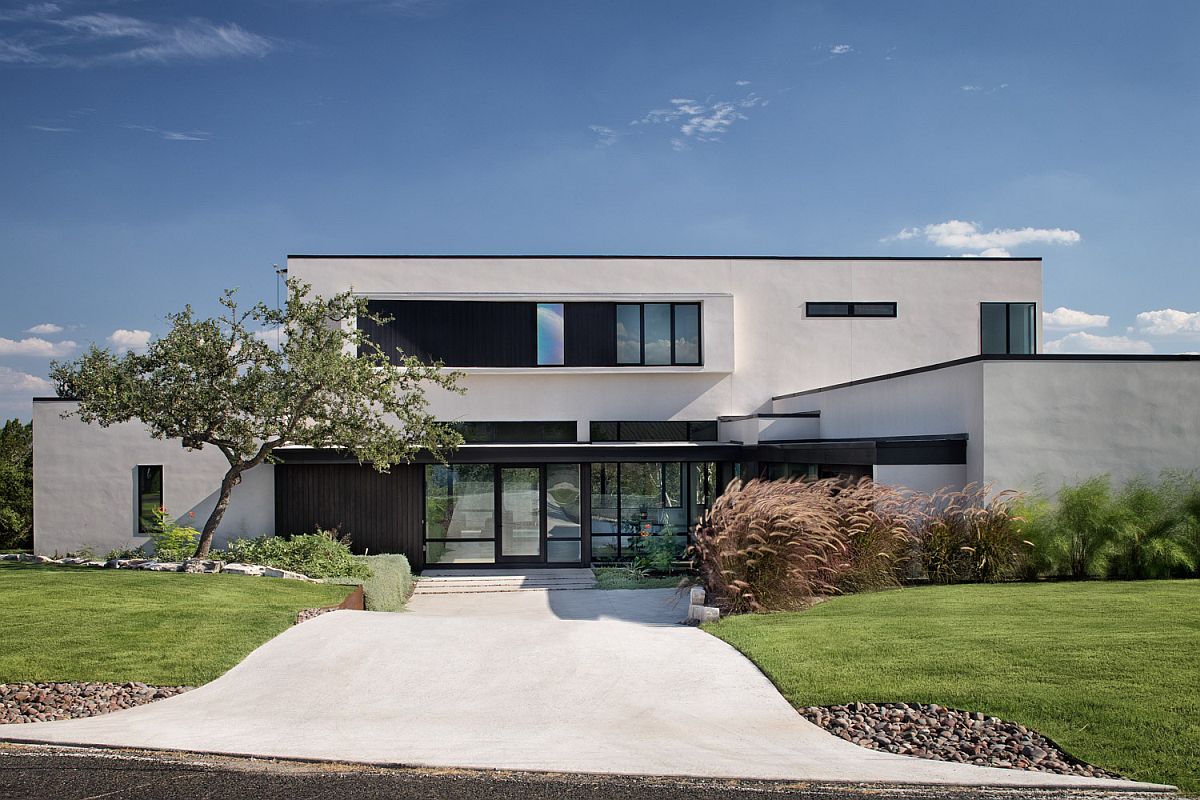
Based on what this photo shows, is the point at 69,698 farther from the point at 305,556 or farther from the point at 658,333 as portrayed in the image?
the point at 658,333

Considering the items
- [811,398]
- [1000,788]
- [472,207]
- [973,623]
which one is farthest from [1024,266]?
[1000,788]

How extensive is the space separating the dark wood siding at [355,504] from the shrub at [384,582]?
1897mm

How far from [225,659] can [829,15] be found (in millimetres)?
13624

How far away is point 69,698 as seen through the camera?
7797 mm

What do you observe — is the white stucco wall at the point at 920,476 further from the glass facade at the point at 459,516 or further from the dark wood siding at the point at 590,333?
the dark wood siding at the point at 590,333

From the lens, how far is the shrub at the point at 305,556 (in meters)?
14.3

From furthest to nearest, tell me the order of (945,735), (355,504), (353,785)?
(355,504), (945,735), (353,785)

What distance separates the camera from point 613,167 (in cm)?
1772

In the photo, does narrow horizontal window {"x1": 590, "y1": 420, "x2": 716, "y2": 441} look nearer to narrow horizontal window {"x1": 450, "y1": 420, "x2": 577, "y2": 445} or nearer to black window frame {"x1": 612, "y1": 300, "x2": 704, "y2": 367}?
narrow horizontal window {"x1": 450, "y1": 420, "x2": 577, "y2": 445}

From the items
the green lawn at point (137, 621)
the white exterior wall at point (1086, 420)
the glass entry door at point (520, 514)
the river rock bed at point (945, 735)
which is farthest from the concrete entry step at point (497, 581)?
the river rock bed at point (945, 735)

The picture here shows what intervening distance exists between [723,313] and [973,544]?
34.9 feet

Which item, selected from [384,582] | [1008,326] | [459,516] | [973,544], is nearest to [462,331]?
[459,516]

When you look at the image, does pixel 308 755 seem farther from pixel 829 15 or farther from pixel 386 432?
pixel 829 15

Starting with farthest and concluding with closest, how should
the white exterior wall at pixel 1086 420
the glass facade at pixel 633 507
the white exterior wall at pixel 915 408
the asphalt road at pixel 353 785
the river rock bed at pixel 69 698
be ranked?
the glass facade at pixel 633 507 → the white exterior wall at pixel 915 408 → the white exterior wall at pixel 1086 420 → the river rock bed at pixel 69 698 → the asphalt road at pixel 353 785
